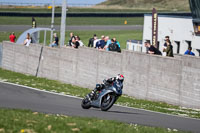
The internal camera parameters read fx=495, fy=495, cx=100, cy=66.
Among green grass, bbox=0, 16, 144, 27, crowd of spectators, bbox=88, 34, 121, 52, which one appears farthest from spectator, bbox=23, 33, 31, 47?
green grass, bbox=0, 16, 144, 27

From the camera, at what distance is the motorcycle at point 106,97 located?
14.3m

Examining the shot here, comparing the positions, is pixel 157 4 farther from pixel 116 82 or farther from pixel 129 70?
pixel 116 82

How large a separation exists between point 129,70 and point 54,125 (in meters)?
12.9

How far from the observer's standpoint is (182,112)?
17.5m

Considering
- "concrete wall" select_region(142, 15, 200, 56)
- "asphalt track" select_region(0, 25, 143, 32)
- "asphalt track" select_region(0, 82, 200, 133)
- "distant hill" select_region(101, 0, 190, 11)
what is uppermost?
"distant hill" select_region(101, 0, 190, 11)

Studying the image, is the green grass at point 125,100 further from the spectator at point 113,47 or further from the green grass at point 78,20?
the green grass at point 78,20

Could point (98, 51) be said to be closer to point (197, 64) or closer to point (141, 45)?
point (197, 64)

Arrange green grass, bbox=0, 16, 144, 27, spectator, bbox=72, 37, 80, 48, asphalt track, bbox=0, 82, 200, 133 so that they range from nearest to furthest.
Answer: asphalt track, bbox=0, 82, 200, 133 < spectator, bbox=72, 37, 80, 48 < green grass, bbox=0, 16, 144, 27

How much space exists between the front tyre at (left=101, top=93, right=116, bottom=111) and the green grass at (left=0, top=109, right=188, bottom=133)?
2648 mm

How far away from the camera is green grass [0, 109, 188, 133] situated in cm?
978

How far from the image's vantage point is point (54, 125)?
10305 mm

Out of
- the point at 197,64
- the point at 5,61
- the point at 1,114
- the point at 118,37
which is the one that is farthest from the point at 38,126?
→ the point at 118,37

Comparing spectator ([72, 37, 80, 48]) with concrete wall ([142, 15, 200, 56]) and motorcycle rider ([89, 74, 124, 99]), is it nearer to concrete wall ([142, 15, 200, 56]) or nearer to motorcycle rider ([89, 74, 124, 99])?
concrete wall ([142, 15, 200, 56])

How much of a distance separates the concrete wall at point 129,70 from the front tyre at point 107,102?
5551mm
